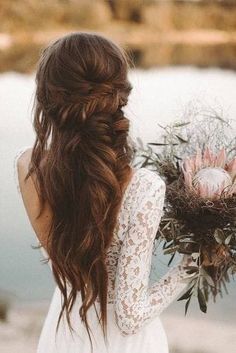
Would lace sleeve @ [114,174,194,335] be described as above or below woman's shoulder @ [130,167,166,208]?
below

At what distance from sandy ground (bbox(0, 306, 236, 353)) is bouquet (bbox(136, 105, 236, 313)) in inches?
116

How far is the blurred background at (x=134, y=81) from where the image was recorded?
514cm

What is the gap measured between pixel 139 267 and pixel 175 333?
138 inches

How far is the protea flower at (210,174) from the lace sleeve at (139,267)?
0.44 feet

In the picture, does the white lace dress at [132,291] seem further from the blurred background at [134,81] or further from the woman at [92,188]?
the blurred background at [134,81]

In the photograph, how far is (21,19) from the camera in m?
5.68

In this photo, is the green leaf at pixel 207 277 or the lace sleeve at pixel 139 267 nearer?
the lace sleeve at pixel 139 267

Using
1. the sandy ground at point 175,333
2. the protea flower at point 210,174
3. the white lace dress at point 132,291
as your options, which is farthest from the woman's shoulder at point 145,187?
the sandy ground at point 175,333

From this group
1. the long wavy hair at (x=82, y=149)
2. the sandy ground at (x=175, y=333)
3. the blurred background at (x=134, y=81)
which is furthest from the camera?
the blurred background at (x=134, y=81)

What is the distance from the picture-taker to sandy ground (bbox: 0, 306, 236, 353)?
467 cm

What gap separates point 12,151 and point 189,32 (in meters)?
1.40

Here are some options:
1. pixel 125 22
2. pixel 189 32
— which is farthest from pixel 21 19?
pixel 189 32

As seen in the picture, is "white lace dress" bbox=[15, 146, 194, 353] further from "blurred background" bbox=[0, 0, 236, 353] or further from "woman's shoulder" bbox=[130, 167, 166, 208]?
"blurred background" bbox=[0, 0, 236, 353]

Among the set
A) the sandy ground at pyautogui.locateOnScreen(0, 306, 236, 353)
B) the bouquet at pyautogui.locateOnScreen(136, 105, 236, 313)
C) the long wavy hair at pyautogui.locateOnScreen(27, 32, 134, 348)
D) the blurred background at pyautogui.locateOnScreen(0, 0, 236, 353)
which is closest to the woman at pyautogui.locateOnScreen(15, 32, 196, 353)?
the long wavy hair at pyautogui.locateOnScreen(27, 32, 134, 348)
